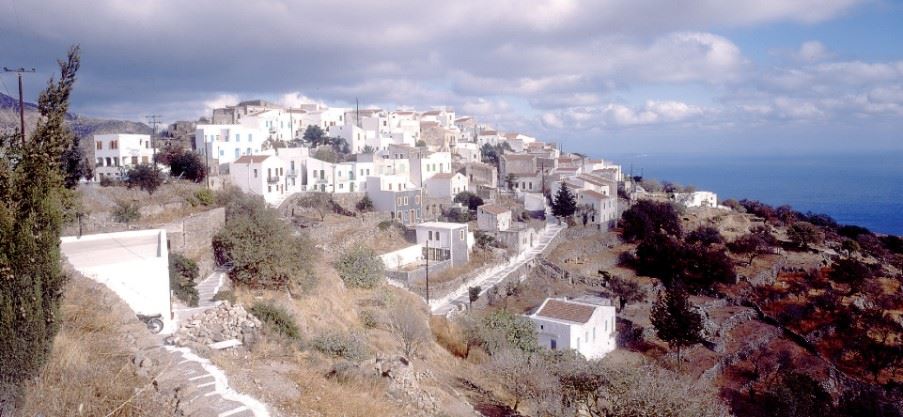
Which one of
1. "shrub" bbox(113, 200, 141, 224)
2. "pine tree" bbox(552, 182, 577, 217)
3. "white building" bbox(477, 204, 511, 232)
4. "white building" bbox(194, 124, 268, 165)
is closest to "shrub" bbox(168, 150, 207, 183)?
"white building" bbox(194, 124, 268, 165)

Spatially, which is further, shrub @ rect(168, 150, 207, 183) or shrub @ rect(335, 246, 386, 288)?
shrub @ rect(168, 150, 207, 183)

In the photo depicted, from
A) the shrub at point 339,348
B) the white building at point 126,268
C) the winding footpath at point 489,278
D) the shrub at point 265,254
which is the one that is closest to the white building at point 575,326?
the winding footpath at point 489,278

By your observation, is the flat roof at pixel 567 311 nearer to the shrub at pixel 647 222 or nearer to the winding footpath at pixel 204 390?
the winding footpath at pixel 204 390

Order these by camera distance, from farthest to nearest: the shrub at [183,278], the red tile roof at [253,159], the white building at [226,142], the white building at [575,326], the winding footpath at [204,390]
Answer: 1. the white building at [226,142]
2. the red tile roof at [253,159]
3. the white building at [575,326]
4. the shrub at [183,278]
5. the winding footpath at [204,390]

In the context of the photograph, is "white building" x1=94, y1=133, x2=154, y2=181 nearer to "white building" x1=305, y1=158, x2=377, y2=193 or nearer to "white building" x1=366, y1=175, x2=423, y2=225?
"white building" x1=305, y1=158, x2=377, y2=193

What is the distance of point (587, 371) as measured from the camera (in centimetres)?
1287

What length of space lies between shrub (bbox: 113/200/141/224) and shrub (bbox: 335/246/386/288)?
852 cm

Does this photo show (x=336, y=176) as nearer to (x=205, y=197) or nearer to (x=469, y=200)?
(x=469, y=200)

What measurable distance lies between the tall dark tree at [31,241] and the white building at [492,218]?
31817 mm

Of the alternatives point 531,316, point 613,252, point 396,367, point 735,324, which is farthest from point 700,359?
point 396,367

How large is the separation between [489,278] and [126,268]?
22.8m

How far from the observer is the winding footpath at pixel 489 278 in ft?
94.2

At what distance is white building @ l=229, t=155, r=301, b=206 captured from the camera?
126 feet

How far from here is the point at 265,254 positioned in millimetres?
19625
